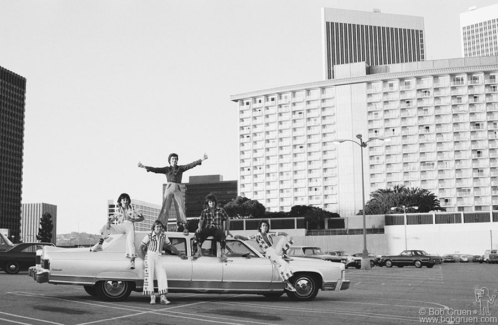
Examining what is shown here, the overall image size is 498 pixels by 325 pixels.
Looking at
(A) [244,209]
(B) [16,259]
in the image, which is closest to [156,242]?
(B) [16,259]

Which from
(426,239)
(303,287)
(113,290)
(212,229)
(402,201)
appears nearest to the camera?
(113,290)

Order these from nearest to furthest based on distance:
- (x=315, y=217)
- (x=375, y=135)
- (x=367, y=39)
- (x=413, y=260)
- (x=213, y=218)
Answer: (x=213, y=218), (x=413, y=260), (x=315, y=217), (x=375, y=135), (x=367, y=39)

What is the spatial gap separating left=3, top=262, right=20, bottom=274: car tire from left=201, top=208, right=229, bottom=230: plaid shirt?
51.6 feet

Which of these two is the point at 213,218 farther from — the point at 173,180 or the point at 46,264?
the point at 46,264

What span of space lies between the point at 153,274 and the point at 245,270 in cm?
197

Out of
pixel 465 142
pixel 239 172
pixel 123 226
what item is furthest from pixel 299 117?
A: pixel 123 226

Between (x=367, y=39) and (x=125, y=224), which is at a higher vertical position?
(x=367, y=39)

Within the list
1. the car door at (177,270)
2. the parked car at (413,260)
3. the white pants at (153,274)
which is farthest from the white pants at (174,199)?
the parked car at (413,260)

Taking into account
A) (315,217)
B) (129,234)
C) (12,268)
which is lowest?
(12,268)

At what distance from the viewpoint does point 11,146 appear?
169 m

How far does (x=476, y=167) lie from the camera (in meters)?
126

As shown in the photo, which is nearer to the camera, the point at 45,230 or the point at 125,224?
the point at 125,224

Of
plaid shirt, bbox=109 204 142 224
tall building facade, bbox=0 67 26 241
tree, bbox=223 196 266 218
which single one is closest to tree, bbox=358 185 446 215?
tree, bbox=223 196 266 218

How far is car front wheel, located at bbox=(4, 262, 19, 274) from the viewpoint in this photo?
25719 millimetres
